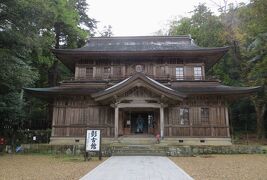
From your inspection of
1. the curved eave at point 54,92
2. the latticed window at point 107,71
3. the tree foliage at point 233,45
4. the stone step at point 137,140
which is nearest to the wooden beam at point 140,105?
the stone step at point 137,140

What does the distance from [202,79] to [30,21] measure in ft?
48.8

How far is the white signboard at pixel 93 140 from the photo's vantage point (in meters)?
14.7

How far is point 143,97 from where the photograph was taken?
66.1 ft

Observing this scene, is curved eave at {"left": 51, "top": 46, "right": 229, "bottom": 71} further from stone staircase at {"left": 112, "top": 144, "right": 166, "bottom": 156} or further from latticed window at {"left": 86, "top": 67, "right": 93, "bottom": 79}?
stone staircase at {"left": 112, "top": 144, "right": 166, "bottom": 156}

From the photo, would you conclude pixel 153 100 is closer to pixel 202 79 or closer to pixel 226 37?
pixel 202 79

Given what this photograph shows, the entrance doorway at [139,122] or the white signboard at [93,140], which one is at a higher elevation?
the entrance doorway at [139,122]

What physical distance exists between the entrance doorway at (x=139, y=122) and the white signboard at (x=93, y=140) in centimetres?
796

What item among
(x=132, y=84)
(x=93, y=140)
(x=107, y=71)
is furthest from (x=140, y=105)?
(x=93, y=140)

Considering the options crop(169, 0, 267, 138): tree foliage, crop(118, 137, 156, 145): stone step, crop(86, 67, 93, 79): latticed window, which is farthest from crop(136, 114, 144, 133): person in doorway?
crop(169, 0, 267, 138): tree foliage

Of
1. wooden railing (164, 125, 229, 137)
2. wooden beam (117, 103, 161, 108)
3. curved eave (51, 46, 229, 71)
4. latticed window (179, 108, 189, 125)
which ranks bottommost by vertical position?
wooden railing (164, 125, 229, 137)

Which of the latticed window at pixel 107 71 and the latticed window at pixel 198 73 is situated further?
the latticed window at pixel 107 71

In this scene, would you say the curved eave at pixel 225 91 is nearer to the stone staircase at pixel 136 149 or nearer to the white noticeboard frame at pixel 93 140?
the stone staircase at pixel 136 149

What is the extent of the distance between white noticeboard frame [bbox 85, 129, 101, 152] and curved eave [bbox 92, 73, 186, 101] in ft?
15.5

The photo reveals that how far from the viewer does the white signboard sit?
1466cm
